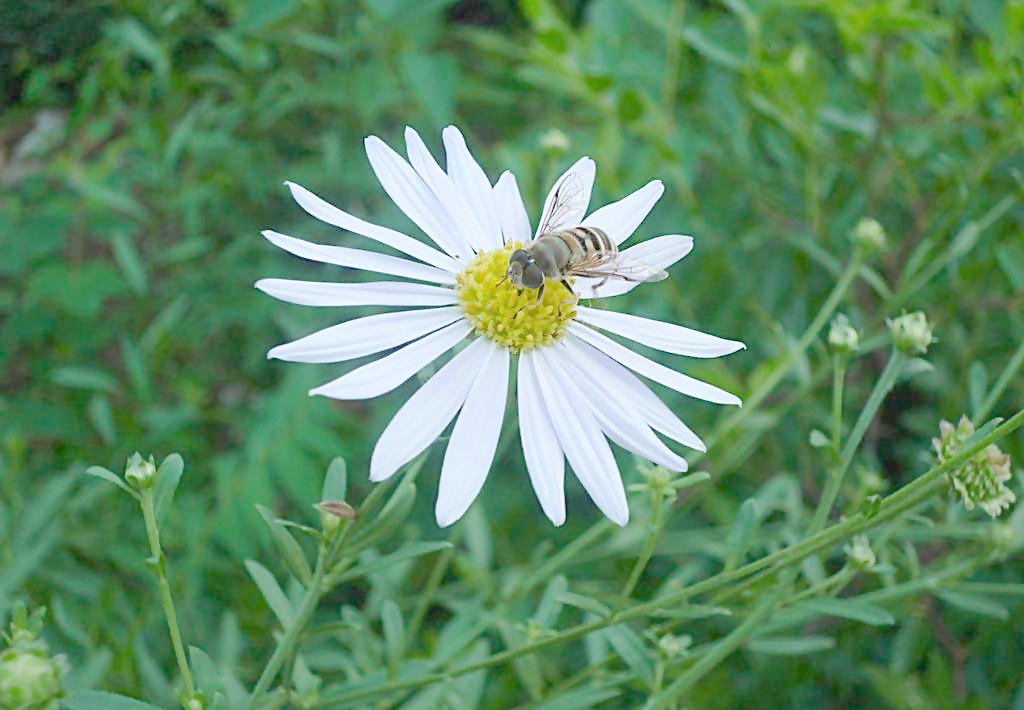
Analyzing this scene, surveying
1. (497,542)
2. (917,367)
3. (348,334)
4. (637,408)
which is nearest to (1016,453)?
(917,367)

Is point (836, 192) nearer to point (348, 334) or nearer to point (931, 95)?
point (931, 95)

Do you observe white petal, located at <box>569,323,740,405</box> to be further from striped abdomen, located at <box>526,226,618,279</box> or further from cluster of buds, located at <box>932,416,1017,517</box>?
cluster of buds, located at <box>932,416,1017,517</box>

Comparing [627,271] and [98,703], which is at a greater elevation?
[627,271]

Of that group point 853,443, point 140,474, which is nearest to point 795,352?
point 853,443

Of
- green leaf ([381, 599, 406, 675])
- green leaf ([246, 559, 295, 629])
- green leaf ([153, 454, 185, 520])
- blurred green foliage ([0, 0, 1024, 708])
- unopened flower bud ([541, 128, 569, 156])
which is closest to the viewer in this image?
green leaf ([153, 454, 185, 520])

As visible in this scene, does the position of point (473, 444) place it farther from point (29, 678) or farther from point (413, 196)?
point (29, 678)

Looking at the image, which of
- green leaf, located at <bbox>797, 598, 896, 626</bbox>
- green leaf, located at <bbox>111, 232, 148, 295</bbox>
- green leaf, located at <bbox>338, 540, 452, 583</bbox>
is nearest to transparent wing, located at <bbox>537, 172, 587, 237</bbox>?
green leaf, located at <bbox>338, 540, 452, 583</bbox>
